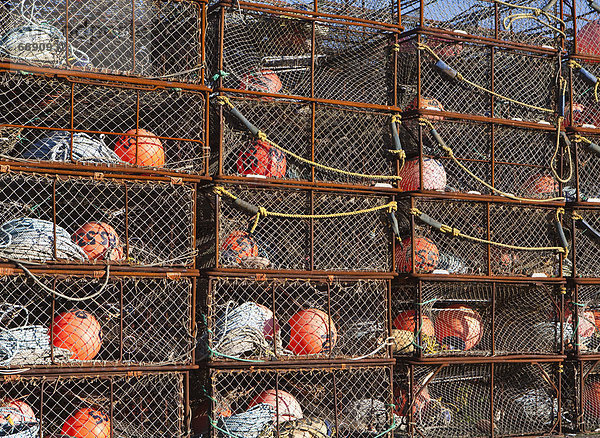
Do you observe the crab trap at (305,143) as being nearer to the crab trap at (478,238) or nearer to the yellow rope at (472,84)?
the crab trap at (478,238)

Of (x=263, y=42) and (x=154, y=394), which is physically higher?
(x=263, y=42)

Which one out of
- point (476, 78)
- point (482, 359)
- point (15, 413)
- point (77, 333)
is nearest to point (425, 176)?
point (476, 78)

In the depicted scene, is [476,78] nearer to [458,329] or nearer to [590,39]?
[590,39]

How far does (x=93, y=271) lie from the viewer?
199 inches

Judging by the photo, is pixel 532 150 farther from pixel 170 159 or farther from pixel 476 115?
pixel 170 159

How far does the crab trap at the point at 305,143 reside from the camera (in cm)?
575

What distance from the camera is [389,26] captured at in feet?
20.4

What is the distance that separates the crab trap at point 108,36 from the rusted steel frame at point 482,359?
263 cm

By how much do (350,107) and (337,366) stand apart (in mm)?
1925

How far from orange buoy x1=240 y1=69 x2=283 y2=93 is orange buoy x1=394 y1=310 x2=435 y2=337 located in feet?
6.58

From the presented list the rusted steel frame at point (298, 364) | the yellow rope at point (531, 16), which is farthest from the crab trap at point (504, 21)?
the rusted steel frame at point (298, 364)

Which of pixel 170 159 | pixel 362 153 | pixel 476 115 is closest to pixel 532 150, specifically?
pixel 476 115

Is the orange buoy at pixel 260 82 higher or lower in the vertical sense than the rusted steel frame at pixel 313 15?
lower

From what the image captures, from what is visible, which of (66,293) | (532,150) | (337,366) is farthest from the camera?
(532,150)
